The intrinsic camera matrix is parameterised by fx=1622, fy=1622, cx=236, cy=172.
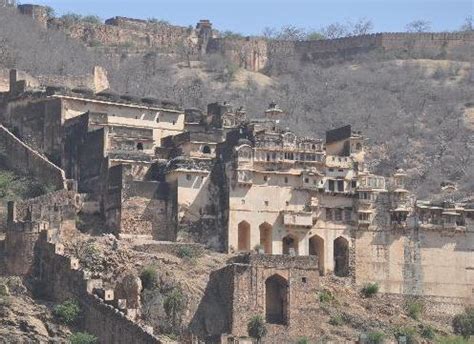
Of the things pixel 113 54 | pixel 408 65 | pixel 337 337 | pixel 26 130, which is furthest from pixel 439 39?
pixel 337 337

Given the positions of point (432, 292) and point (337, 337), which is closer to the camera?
point (337, 337)

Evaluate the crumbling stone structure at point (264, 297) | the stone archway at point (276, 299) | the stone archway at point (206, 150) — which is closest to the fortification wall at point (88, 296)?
the crumbling stone structure at point (264, 297)

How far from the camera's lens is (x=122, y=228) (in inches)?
2237

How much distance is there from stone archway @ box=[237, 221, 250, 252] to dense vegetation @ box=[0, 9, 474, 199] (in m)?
15.6

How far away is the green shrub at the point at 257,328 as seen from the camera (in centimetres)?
5303

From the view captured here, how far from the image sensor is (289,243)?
58656mm

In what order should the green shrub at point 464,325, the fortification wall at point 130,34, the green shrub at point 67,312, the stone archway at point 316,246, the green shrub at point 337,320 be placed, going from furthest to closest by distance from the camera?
the fortification wall at point 130,34, the stone archway at point 316,246, the green shrub at point 464,325, the green shrub at point 337,320, the green shrub at point 67,312

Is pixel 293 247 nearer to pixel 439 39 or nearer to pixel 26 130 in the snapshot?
pixel 26 130

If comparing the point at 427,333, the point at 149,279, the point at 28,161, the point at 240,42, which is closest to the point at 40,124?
the point at 28,161

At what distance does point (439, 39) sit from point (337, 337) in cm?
4851

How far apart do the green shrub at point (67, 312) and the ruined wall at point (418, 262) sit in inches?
485

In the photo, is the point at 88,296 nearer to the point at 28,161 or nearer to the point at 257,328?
the point at 257,328

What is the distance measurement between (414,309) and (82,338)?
14.2m

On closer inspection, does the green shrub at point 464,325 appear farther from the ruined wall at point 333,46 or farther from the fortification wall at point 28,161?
the ruined wall at point 333,46
